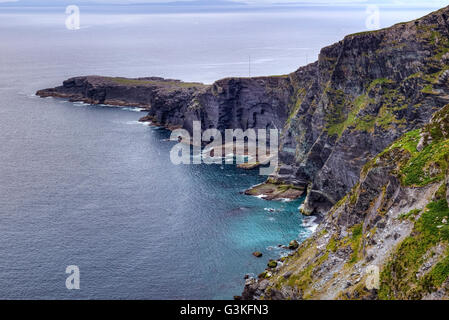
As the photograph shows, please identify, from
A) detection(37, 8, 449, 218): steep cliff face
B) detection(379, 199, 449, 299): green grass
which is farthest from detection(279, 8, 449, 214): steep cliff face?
detection(379, 199, 449, 299): green grass

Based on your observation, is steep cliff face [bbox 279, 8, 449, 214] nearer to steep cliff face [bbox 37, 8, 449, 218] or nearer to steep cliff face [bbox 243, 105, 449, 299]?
steep cliff face [bbox 37, 8, 449, 218]

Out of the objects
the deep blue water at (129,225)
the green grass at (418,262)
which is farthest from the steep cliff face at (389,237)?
the deep blue water at (129,225)

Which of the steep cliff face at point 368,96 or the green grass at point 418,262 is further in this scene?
the steep cliff face at point 368,96

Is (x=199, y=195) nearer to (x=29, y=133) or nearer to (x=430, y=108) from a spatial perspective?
(x=430, y=108)

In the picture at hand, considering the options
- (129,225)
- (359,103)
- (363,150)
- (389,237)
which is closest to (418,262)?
(389,237)

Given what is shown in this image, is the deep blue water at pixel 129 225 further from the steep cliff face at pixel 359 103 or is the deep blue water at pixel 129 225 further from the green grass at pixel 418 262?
the green grass at pixel 418 262
